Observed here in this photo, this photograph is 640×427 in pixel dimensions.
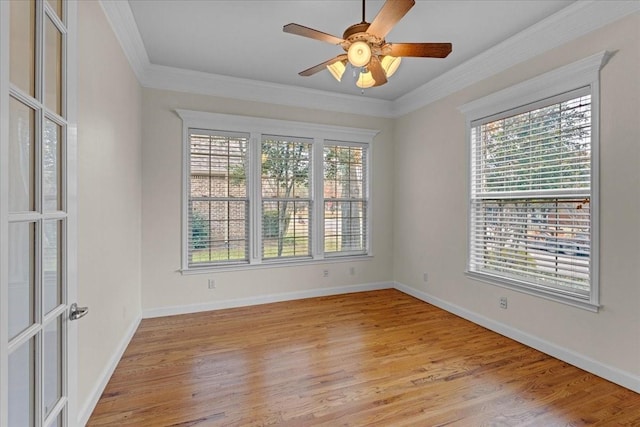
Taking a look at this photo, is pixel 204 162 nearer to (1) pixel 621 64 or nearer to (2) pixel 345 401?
(2) pixel 345 401

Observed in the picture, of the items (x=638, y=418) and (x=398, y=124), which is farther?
(x=398, y=124)

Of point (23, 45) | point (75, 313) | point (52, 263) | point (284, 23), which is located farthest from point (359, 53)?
point (75, 313)

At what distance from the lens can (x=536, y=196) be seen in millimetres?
3084

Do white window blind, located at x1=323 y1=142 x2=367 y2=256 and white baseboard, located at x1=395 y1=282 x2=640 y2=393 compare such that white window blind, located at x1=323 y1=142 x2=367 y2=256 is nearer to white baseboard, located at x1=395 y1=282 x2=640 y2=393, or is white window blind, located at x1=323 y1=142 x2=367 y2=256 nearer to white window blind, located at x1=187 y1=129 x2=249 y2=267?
white window blind, located at x1=187 y1=129 x2=249 y2=267

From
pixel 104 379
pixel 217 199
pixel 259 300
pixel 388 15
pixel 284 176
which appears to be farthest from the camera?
pixel 284 176

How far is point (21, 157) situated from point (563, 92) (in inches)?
146

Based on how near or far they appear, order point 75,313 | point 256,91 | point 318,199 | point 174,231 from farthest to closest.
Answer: point 318,199 → point 256,91 → point 174,231 → point 75,313

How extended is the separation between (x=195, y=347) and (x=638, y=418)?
3.42 metres

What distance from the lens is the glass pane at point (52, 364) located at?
1.17m

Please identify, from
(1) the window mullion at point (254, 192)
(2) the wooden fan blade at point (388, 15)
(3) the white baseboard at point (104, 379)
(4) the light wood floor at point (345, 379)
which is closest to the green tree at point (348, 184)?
(1) the window mullion at point (254, 192)

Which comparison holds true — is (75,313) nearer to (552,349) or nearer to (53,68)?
(53,68)

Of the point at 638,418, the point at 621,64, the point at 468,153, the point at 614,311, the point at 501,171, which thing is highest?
the point at 621,64

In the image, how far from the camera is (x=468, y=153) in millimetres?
3822

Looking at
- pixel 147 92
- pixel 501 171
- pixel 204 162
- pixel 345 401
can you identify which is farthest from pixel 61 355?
pixel 501 171
